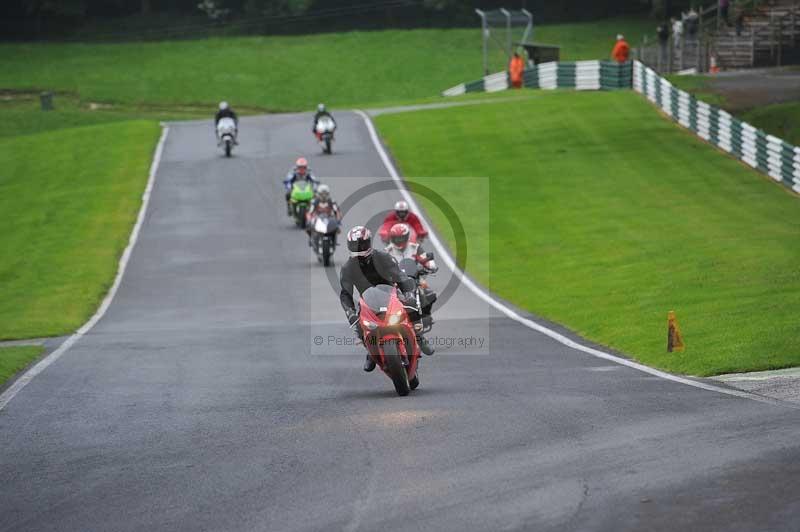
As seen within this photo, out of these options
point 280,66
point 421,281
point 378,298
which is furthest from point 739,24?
point 378,298

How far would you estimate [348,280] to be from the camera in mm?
14172

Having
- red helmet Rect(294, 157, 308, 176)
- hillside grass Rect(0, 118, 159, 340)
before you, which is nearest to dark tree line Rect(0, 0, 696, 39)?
hillside grass Rect(0, 118, 159, 340)

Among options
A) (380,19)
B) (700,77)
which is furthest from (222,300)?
(380,19)

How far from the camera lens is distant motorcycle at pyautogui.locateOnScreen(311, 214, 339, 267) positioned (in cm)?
2825

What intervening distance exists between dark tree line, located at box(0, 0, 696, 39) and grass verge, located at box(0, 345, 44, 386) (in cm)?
7542

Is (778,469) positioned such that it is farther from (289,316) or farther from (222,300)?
(222,300)

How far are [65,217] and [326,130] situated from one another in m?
9.83

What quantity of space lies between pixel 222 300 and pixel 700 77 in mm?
30977

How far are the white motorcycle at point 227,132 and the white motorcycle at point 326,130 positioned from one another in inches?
Result: 118

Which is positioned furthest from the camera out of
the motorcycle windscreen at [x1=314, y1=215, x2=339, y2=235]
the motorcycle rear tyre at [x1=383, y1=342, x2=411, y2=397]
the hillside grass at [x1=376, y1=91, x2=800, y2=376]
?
the motorcycle windscreen at [x1=314, y1=215, x2=339, y2=235]

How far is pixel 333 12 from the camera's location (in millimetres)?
94938

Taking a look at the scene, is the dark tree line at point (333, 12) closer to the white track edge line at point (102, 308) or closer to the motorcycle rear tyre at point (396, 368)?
the white track edge line at point (102, 308)

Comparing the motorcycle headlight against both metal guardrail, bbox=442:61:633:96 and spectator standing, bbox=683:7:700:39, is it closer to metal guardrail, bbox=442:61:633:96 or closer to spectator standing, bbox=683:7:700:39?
metal guardrail, bbox=442:61:633:96

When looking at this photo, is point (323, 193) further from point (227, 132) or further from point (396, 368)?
point (396, 368)
